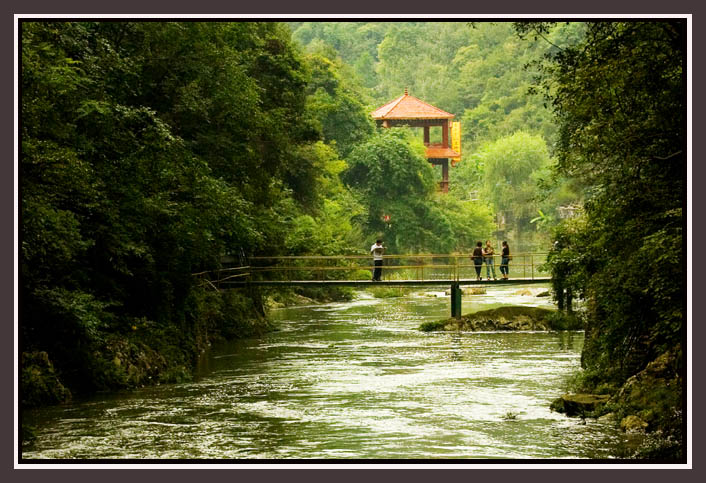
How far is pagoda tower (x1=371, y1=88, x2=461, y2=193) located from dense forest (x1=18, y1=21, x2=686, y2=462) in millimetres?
21602

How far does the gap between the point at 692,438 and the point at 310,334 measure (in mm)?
19313

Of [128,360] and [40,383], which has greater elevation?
[128,360]

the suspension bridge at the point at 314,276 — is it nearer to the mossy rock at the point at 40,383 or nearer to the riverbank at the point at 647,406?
the mossy rock at the point at 40,383

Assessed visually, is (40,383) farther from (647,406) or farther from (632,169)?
(632,169)

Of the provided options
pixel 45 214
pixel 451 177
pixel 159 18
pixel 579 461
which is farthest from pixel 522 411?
pixel 451 177

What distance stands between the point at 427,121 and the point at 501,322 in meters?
33.5

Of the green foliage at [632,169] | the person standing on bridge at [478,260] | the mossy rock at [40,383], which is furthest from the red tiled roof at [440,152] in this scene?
the mossy rock at [40,383]

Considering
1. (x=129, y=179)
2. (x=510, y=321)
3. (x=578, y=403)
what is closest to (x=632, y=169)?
(x=578, y=403)

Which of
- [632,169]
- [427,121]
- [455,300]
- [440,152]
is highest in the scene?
[427,121]

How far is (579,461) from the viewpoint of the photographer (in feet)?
42.0

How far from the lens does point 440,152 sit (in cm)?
6556

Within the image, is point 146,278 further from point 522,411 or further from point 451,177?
point 451,177

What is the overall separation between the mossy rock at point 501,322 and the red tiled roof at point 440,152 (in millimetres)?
33180

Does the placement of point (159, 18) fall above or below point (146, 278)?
above
